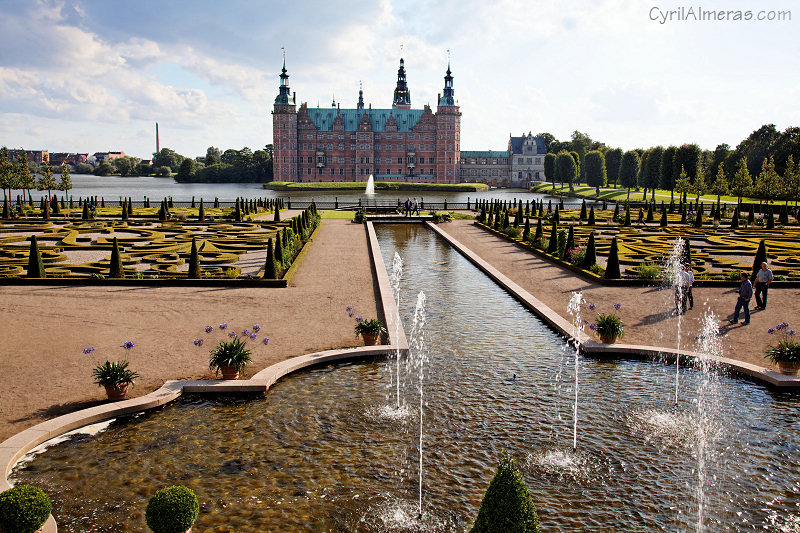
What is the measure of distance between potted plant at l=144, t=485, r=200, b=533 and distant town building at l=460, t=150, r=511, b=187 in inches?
4668

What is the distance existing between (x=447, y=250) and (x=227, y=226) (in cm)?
1248

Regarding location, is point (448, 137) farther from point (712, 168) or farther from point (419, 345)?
point (419, 345)

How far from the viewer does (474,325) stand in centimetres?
1284

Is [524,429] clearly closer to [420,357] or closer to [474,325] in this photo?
[420,357]

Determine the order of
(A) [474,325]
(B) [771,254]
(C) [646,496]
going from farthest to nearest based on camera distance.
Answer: (B) [771,254], (A) [474,325], (C) [646,496]

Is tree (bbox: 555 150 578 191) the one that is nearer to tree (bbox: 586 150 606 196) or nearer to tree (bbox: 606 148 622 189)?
tree (bbox: 606 148 622 189)

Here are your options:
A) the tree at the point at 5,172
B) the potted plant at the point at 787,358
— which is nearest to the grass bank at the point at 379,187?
the tree at the point at 5,172

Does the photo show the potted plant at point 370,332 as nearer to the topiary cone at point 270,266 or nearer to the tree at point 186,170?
the topiary cone at point 270,266

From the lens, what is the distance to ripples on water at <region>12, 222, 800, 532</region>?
20.1ft

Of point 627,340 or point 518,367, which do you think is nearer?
point 518,367

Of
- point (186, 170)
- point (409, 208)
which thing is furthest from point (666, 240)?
point (186, 170)

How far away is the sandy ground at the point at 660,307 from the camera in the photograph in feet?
38.0

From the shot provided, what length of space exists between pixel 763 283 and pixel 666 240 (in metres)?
13.0

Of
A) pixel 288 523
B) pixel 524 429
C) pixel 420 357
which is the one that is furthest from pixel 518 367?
pixel 288 523
